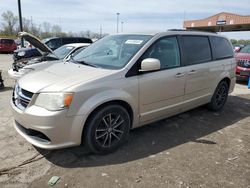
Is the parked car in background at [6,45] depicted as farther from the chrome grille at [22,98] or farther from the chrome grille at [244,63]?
the chrome grille at [22,98]

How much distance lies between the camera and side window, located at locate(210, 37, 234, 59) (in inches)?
201

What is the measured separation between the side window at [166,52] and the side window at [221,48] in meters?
1.39

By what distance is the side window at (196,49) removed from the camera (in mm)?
4334

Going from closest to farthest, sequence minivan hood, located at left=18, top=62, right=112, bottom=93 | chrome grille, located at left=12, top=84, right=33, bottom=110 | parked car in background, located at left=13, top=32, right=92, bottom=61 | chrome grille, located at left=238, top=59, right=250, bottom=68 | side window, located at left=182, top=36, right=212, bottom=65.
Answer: minivan hood, located at left=18, top=62, right=112, bottom=93, chrome grille, located at left=12, top=84, right=33, bottom=110, side window, located at left=182, top=36, right=212, bottom=65, chrome grille, located at left=238, top=59, right=250, bottom=68, parked car in background, located at left=13, top=32, right=92, bottom=61

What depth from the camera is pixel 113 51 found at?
3951mm

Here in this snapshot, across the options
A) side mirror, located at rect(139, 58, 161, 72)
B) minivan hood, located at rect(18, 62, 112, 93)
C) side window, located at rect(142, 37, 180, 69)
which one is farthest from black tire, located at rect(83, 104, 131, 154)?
side window, located at rect(142, 37, 180, 69)

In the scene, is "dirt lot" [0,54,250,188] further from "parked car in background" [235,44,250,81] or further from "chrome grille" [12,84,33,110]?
"parked car in background" [235,44,250,81]

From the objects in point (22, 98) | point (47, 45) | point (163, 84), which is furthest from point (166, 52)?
point (47, 45)

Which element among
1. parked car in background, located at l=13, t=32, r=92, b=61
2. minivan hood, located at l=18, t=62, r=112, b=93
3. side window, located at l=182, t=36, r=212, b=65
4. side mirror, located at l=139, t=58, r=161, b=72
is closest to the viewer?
minivan hood, located at l=18, t=62, r=112, b=93

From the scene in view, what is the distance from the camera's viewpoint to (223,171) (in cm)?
313

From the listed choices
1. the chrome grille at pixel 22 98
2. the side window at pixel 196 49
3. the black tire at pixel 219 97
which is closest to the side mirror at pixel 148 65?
the side window at pixel 196 49

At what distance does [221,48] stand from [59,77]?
3857mm

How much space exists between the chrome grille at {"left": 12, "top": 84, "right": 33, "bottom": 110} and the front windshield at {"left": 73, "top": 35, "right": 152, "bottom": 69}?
1090mm

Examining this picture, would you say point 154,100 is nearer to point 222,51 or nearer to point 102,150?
point 102,150
